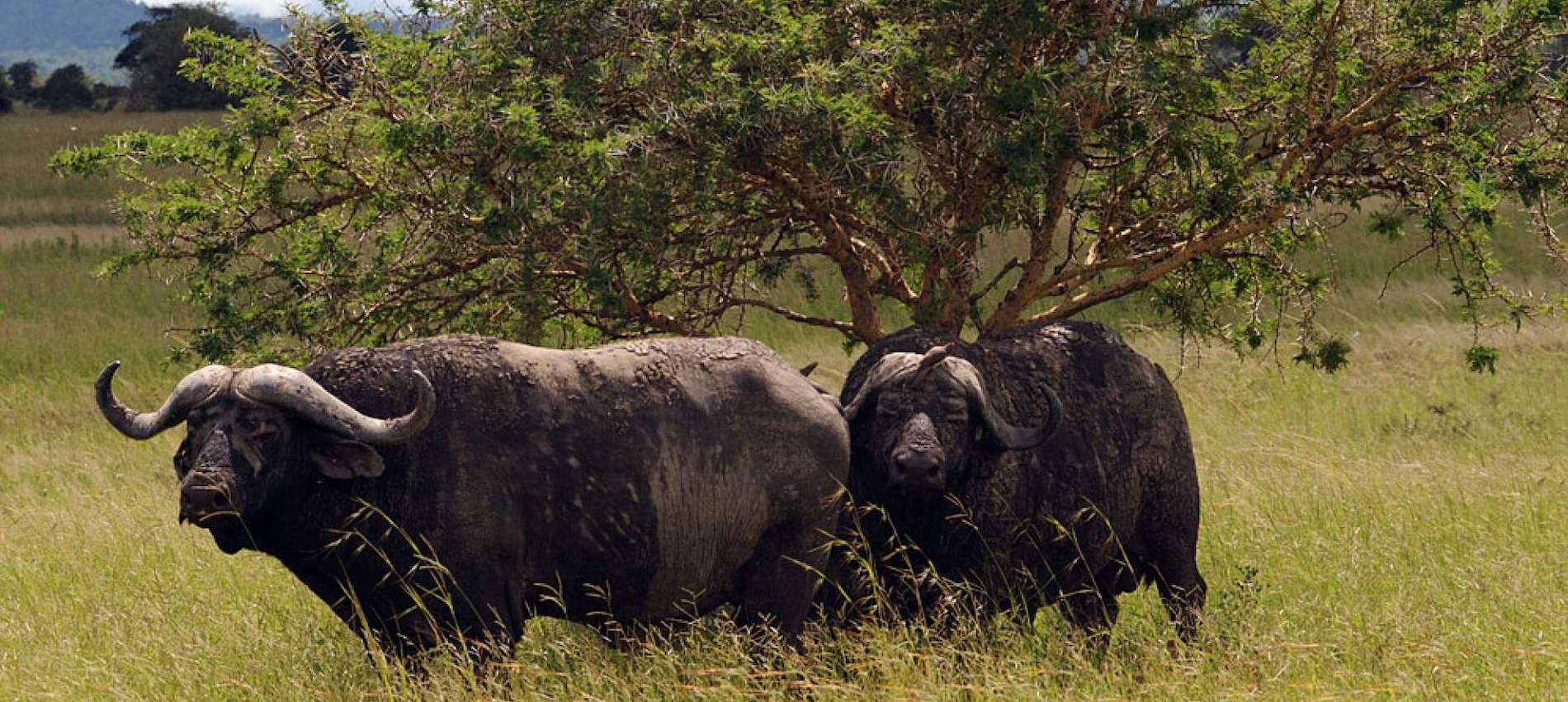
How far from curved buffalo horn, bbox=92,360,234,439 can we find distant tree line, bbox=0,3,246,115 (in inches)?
2008

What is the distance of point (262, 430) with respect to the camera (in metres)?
6.80

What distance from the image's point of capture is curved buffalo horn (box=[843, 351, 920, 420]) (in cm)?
800

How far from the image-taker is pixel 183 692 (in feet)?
24.8

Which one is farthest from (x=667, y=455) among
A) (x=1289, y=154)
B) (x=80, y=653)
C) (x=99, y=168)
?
(x=99, y=168)

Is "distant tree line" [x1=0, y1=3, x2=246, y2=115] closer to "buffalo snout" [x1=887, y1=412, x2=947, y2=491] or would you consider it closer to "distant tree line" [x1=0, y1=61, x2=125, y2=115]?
"distant tree line" [x1=0, y1=61, x2=125, y2=115]

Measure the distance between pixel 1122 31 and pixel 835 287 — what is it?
17368 mm

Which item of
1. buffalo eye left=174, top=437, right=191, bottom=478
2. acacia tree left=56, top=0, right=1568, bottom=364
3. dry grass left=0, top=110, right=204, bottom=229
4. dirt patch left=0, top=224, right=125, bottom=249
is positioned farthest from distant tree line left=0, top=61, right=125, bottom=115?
buffalo eye left=174, top=437, right=191, bottom=478

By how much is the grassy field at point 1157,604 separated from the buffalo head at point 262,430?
0.79 meters

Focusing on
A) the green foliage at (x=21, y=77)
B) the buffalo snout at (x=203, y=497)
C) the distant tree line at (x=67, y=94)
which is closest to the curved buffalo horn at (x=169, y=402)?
the buffalo snout at (x=203, y=497)

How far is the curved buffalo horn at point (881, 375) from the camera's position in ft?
26.2

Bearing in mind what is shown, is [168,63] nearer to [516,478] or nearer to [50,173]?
[50,173]

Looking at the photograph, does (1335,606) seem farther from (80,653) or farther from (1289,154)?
(80,653)

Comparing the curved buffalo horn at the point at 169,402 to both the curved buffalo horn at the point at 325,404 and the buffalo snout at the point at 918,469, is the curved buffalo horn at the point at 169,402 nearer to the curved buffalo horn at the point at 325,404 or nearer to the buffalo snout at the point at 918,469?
the curved buffalo horn at the point at 325,404

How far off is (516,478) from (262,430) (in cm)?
100
